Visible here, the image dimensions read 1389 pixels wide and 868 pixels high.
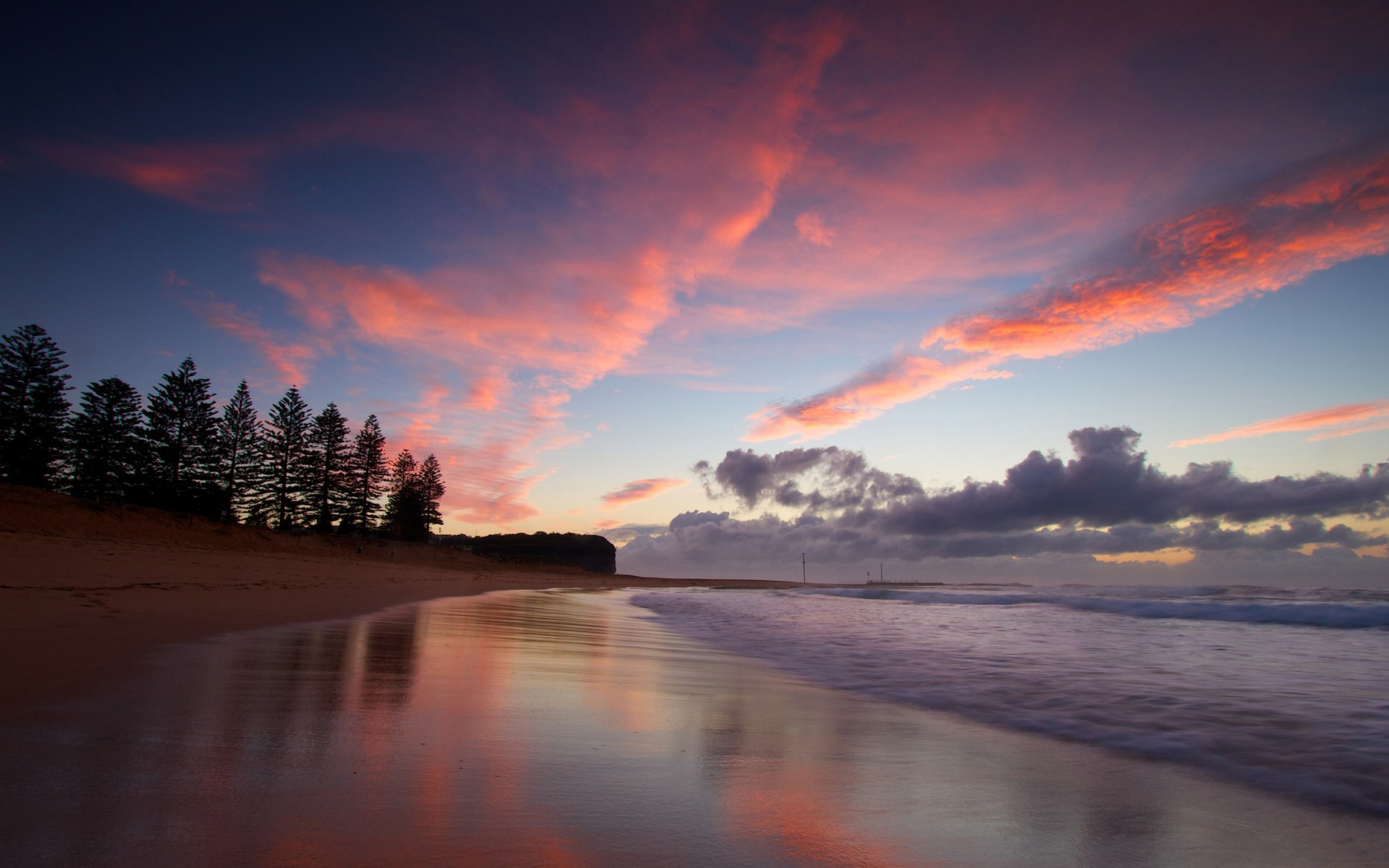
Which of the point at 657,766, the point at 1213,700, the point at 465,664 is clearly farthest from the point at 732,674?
the point at 1213,700

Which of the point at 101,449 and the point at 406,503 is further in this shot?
the point at 406,503

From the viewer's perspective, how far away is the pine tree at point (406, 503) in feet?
215

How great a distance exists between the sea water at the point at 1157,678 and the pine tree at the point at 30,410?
4560 centimetres

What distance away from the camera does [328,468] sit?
54.9 metres

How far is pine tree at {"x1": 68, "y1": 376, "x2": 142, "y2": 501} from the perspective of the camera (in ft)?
134

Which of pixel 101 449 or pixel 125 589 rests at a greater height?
pixel 101 449

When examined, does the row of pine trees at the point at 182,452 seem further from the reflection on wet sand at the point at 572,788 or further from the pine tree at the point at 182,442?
the reflection on wet sand at the point at 572,788

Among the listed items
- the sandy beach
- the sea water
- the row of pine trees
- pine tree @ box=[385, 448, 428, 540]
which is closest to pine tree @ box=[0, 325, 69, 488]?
the row of pine trees

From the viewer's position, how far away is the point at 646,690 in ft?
16.5

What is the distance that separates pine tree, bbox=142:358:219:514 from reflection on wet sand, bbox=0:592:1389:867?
4869 cm

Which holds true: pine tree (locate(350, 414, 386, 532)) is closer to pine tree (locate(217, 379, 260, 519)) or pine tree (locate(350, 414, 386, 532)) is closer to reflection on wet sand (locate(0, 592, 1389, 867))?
pine tree (locate(217, 379, 260, 519))

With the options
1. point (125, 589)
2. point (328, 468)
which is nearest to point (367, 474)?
point (328, 468)

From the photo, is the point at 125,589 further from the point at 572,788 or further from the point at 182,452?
the point at 182,452

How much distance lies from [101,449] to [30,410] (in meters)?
3.95
